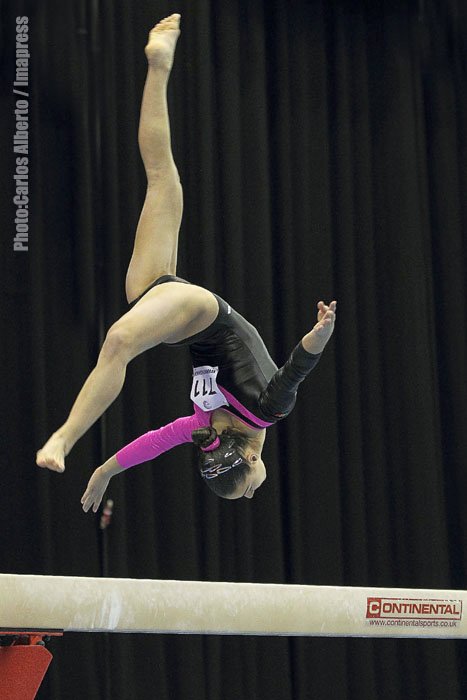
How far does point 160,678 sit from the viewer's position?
6215 millimetres

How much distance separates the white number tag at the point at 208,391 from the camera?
14.3 ft

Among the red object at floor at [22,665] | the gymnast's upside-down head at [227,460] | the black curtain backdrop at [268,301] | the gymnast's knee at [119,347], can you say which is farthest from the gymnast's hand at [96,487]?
the black curtain backdrop at [268,301]

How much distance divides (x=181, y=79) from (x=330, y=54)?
118 cm

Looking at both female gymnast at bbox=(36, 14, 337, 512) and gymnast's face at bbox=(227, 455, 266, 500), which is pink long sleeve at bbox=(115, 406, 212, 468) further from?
gymnast's face at bbox=(227, 455, 266, 500)

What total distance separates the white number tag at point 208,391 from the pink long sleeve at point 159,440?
0.25ft

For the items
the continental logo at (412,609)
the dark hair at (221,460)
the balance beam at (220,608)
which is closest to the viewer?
the balance beam at (220,608)

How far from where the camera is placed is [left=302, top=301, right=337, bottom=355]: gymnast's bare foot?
379cm

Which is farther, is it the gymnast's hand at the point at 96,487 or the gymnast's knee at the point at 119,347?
the gymnast's hand at the point at 96,487

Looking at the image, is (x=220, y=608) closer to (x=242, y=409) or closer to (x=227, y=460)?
(x=227, y=460)

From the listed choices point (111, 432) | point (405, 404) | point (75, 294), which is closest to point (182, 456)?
point (111, 432)

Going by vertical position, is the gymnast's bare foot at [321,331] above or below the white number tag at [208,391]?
above

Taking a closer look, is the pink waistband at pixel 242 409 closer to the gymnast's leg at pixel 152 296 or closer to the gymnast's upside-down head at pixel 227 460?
the gymnast's upside-down head at pixel 227 460

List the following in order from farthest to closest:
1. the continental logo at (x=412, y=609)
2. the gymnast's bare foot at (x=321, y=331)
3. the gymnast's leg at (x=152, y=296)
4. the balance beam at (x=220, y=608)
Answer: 1. the continental logo at (x=412, y=609)
2. the gymnast's bare foot at (x=321, y=331)
3. the gymnast's leg at (x=152, y=296)
4. the balance beam at (x=220, y=608)

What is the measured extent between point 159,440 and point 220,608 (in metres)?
0.99
